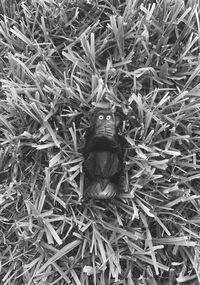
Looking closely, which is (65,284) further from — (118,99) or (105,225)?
(118,99)

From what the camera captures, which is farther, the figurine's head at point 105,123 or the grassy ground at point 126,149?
the grassy ground at point 126,149

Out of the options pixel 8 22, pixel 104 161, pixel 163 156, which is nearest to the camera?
pixel 104 161

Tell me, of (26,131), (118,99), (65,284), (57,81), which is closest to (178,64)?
(118,99)

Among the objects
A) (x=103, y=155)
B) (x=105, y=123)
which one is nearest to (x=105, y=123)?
(x=105, y=123)

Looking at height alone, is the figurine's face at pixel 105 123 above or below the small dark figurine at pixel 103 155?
above

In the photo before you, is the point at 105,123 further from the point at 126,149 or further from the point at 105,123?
the point at 126,149
